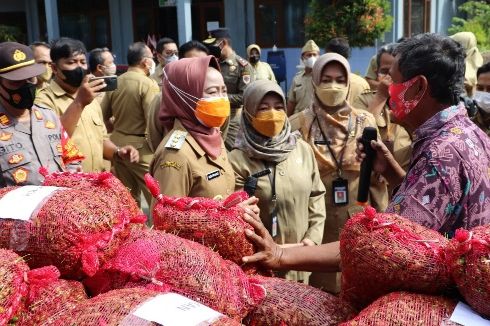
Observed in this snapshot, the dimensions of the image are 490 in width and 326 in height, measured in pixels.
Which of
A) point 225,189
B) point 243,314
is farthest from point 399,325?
point 225,189

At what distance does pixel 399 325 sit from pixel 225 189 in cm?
192

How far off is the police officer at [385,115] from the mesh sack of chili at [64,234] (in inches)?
106

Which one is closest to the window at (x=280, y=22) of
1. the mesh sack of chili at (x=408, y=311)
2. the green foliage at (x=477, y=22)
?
the green foliage at (x=477, y=22)

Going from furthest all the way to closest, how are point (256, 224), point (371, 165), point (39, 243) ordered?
point (371, 165)
point (256, 224)
point (39, 243)

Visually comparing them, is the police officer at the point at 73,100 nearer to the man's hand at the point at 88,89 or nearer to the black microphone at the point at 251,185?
the man's hand at the point at 88,89

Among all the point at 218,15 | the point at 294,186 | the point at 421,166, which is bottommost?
the point at 294,186

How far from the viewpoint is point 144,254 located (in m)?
1.63

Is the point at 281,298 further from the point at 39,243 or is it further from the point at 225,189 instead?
the point at 225,189

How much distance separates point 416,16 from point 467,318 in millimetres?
16796

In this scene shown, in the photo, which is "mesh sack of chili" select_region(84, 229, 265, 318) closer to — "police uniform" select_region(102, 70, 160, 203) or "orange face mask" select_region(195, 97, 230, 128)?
"orange face mask" select_region(195, 97, 230, 128)

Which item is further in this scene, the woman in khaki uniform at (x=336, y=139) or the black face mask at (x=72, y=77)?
the black face mask at (x=72, y=77)

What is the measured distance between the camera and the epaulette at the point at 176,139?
312 centimetres

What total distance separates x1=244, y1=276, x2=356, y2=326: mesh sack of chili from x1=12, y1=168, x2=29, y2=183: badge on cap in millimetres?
1795

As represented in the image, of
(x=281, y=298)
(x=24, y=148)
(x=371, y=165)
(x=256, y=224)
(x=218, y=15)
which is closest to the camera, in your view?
(x=281, y=298)
